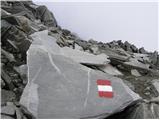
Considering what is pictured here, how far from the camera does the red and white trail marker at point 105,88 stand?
28.6ft

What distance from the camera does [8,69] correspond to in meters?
9.85

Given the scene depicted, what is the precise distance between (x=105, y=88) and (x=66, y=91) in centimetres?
104

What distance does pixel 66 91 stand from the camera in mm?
8523

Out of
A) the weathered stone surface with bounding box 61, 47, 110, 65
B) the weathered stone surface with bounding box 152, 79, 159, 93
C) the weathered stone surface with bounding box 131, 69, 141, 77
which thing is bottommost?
the weathered stone surface with bounding box 152, 79, 159, 93

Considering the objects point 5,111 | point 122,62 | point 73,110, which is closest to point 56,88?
point 73,110

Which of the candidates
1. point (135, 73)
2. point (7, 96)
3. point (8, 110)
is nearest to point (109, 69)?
point (135, 73)

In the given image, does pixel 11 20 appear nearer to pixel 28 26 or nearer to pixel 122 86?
pixel 28 26

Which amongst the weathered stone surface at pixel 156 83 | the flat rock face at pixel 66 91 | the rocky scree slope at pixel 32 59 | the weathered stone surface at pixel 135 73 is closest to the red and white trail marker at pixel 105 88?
the flat rock face at pixel 66 91

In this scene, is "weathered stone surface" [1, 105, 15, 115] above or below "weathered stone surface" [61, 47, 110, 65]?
below

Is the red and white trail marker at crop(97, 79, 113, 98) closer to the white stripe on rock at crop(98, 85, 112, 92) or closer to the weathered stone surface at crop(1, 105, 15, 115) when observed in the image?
the white stripe on rock at crop(98, 85, 112, 92)

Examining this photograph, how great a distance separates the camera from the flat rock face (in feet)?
26.4

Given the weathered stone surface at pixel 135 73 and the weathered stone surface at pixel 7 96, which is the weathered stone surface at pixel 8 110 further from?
the weathered stone surface at pixel 135 73

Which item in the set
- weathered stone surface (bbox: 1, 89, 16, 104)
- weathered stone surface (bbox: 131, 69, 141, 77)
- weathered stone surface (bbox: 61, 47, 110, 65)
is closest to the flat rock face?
weathered stone surface (bbox: 1, 89, 16, 104)

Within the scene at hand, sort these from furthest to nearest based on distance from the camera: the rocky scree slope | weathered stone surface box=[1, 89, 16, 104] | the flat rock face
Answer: the rocky scree slope < weathered stone surface box=[1, 89, 16, 104] < the flat rock face
